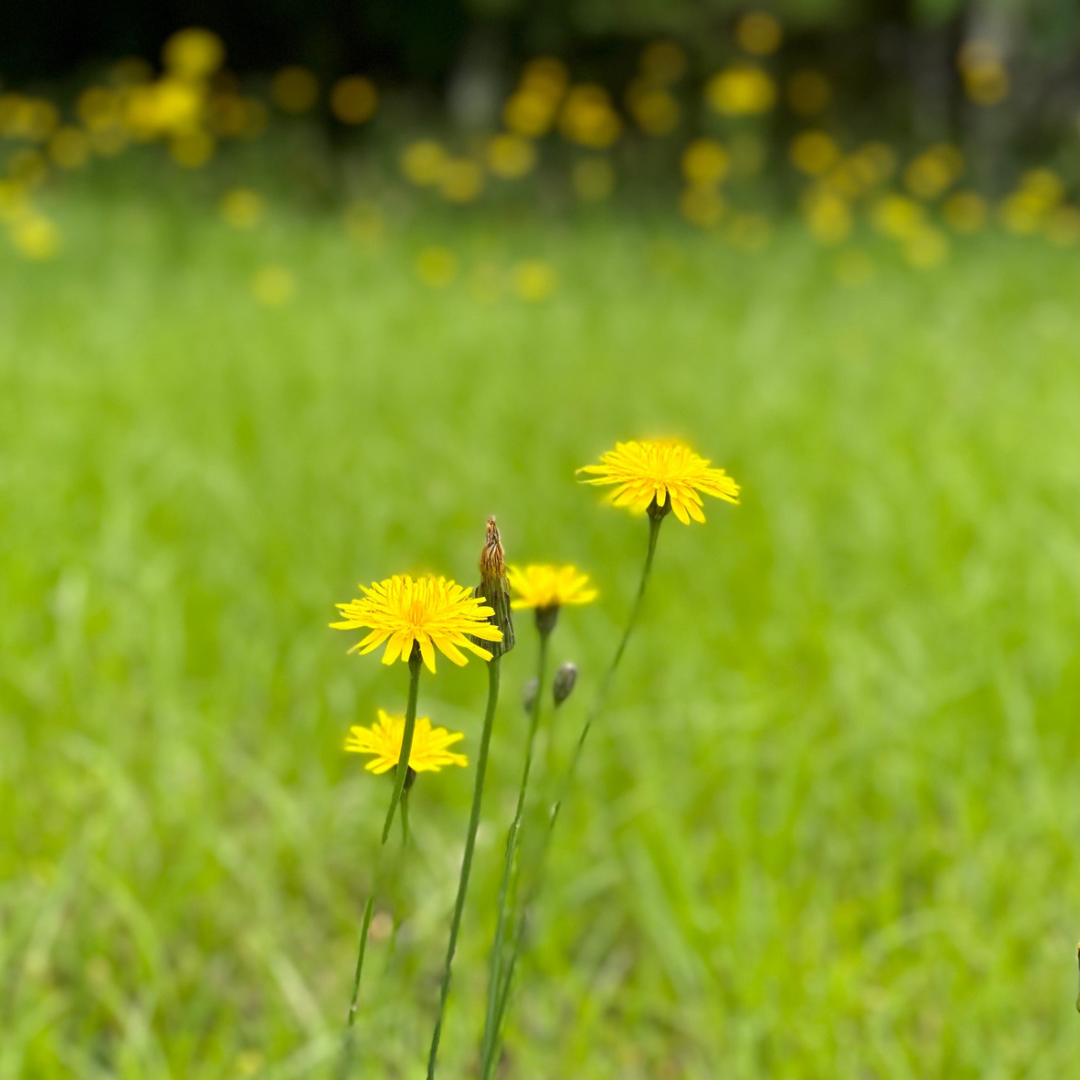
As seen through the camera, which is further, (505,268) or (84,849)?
(505,268)

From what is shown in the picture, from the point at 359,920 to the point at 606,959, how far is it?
11.0 inches

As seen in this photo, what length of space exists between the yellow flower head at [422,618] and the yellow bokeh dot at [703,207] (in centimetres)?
455

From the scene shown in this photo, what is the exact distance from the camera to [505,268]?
434cm

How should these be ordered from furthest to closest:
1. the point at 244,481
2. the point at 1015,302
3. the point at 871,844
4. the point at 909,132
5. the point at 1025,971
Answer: the point at 909,132, the point at 1015,302, the point at 244,481, the point at 871,844, the point at 1025,971

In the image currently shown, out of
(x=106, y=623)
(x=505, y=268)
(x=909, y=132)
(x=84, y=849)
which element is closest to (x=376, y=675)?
(x=106, y=623)

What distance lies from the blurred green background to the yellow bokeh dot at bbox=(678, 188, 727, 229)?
59cm

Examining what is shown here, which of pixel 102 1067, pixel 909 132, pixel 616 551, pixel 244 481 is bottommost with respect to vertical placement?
pixel 102 1067

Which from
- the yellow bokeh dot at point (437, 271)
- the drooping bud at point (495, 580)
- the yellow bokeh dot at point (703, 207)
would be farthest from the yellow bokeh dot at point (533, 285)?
the drooping bud at point (495, 580)

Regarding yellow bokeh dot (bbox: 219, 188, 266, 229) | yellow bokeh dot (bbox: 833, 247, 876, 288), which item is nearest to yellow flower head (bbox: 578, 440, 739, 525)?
yellow bokeh dot (bbox: 833, 247, 876, 288)

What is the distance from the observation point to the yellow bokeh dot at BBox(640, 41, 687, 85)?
6.68 m

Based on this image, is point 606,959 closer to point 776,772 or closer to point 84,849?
point 776,772

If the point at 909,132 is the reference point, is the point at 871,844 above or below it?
below

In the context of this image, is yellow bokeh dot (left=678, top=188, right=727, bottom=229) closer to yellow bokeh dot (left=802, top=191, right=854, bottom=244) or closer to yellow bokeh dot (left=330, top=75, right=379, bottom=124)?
yellow bokeh dot (left=802, top=191, right=854, bottom=244)

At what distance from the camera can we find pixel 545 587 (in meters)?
0.69
